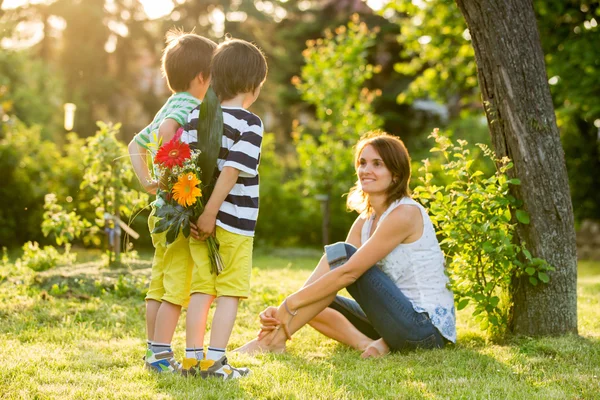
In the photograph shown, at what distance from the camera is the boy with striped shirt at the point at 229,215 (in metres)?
2.97

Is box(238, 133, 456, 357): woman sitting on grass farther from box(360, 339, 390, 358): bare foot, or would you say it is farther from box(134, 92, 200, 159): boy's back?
box(134, 92, 200, 159): boy's back

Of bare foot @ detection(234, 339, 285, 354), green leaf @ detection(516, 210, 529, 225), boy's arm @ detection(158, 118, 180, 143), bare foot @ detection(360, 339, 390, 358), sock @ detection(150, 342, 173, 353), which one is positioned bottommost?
bare foot @ detection(234, 339, 285, 354)

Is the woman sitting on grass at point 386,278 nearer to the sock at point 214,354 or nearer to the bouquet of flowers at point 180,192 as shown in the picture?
the sock at point 214,354

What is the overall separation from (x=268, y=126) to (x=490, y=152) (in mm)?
17731

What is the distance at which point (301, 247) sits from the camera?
12.0 m

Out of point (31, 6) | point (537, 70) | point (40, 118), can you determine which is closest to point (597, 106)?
point (537, 70)

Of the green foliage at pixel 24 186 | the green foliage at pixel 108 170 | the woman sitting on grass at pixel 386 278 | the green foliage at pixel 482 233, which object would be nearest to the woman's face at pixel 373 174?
the woman sitting on grass at pixel 386 278

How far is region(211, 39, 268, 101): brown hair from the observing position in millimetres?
3012

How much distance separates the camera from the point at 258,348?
362 cm

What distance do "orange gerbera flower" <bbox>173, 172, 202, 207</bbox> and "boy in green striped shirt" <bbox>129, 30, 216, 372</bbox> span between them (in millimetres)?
192

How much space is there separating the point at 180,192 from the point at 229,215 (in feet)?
0.82

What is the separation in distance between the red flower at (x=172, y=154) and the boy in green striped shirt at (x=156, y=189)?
4.2 inches

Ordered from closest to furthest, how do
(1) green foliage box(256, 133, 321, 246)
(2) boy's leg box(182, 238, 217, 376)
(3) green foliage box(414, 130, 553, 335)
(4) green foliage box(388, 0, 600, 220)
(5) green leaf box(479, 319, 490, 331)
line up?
(2) boy's leg box(182, 238, 217, 376) < (3) green foliage box(414, 130, 553, 335) < (5) green leaf box(479, 319, 490, 331) < (4) green foliage box(388, 0, 600, 220) < (1) green foliage box(256, 133, 321, 246)

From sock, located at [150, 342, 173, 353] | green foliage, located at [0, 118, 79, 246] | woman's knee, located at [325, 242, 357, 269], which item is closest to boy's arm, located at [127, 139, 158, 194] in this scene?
sock, located at [150, 342, 173, 353]
